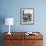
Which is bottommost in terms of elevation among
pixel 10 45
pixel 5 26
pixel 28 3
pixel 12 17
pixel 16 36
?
pixel 10 45

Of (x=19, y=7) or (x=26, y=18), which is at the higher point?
(x=19, y=7)

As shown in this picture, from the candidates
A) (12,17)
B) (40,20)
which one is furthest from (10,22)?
(40,20)

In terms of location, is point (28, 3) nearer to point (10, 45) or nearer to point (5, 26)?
point (5, 26)

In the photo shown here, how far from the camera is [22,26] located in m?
4.64

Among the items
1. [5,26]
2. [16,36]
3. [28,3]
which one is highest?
[28,3]

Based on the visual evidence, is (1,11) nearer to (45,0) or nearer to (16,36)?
(16,36)

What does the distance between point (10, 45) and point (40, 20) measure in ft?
4.61

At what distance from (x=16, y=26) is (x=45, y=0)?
4.54 feet

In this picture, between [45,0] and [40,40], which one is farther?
[45,0]

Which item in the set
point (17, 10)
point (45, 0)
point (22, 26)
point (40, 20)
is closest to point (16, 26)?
point (22, 26)

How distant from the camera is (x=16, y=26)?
463 centimetres

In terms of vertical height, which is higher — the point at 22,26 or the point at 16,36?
the point at 22,26

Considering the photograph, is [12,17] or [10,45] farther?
[12,17]

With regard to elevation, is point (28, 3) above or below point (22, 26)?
above
